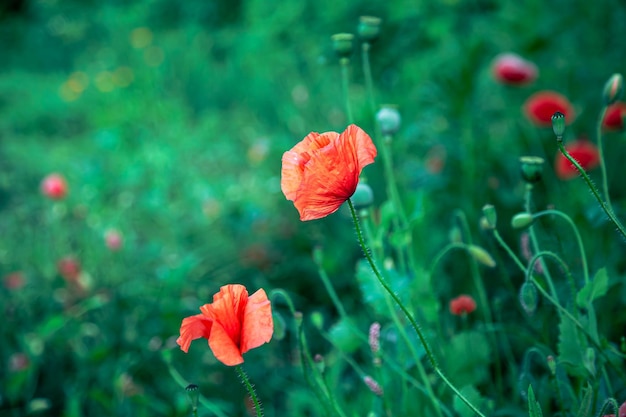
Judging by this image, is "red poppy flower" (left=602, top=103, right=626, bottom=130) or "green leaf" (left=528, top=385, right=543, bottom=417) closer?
"green leaf" (left=528, top=385, right=543, bottom=417)

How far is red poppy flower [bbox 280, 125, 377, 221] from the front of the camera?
0.69 m

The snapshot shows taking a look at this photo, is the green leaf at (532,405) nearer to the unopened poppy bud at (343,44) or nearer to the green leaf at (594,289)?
the green leaf at (594,289)

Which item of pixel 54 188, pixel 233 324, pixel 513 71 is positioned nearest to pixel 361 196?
pixel 233 324

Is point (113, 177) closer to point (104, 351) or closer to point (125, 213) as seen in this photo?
point (125, 213)

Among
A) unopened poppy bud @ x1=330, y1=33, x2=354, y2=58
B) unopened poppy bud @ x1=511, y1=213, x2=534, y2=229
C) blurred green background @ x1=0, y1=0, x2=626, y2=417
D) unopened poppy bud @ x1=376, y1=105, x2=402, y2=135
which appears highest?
unopened poppy bud @ x1=330, y1=33, x2=354, y2=58

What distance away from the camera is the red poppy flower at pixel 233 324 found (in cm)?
70

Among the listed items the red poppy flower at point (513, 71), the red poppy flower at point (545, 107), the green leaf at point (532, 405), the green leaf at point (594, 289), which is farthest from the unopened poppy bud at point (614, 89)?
the red poppy flower at point (513, 71)

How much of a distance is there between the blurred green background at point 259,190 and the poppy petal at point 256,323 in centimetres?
54

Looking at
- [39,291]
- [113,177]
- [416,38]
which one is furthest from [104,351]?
[113,177]

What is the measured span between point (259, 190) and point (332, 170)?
6.31 ft

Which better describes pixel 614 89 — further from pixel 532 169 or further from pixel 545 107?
pixel 545 107

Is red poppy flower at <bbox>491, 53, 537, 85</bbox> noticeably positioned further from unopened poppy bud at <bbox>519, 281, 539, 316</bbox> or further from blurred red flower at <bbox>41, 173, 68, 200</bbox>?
blurred red flower at <bbox>41, 173, 68, 200</bbox>

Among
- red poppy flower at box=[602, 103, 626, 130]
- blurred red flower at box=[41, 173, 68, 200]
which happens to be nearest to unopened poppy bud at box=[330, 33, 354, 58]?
red poppy flower at box=[602, 103, 626, 130]

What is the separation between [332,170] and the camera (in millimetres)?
694
